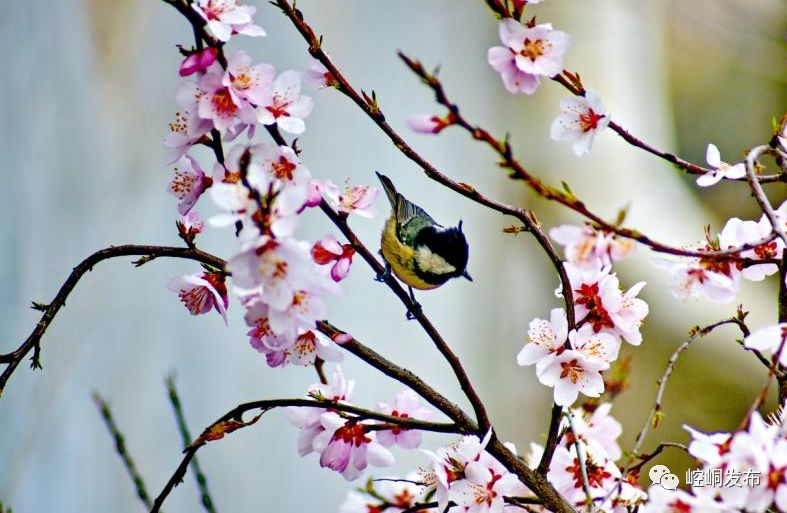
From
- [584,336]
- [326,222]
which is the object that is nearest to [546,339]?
[584,336]

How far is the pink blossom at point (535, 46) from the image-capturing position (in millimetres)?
474

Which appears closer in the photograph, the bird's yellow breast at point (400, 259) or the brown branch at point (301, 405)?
the brown branch at point (301, 405)

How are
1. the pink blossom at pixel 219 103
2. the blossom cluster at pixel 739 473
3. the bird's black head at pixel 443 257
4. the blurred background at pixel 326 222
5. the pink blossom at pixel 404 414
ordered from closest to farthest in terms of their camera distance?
the blossom cluster at pixel 739 473
the pink blossom at pixel 219 103
the pink blossom at pixel 404 414
the bird's black head at pixel 443 257
the blurred background at pixel 326 222

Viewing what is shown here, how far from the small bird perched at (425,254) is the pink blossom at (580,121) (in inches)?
7.8

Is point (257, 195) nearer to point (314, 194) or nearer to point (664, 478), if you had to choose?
point (314, 194)

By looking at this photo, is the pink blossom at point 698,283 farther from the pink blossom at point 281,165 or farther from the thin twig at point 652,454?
the pink blossom at point 281,165

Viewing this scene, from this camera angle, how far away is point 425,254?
2.46ft

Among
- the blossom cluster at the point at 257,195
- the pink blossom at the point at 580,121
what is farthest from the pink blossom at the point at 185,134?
the pink blossom at the point at 580,121

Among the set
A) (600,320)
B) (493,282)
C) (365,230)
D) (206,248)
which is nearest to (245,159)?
(600,320)

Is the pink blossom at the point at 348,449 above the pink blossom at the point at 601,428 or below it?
below

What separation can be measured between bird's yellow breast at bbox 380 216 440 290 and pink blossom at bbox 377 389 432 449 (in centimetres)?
15

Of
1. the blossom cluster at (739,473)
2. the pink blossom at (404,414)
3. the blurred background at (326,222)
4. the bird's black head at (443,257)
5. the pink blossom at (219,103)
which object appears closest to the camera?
the blossom cluster at (739,473)

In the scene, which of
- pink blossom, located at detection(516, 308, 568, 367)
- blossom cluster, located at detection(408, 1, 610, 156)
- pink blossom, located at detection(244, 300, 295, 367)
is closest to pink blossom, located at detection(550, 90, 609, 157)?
blossom cluster, located at detection(408, 1, 610, 156)

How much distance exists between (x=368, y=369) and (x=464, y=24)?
98 centimetres
